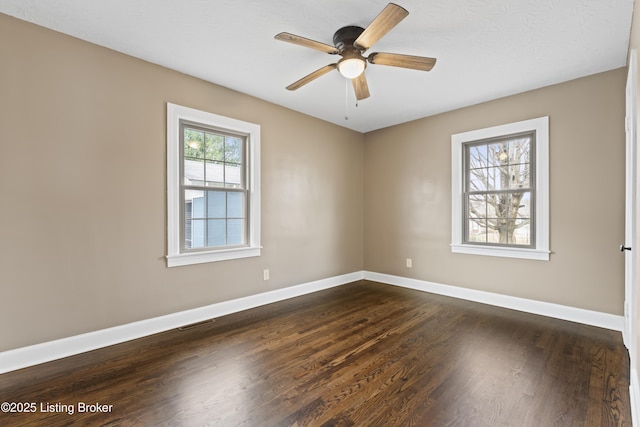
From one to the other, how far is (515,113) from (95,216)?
4.55 metres

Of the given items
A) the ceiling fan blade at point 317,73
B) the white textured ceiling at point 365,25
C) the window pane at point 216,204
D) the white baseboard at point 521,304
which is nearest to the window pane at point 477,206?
the white baseboard at point 521,304

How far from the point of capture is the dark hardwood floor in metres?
1.66

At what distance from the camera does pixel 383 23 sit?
6.18 feet

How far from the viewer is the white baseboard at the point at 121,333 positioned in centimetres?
216

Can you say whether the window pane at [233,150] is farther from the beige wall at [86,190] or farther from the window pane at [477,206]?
the window pane at [477,206]

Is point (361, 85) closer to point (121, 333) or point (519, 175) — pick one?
point (519, 175)

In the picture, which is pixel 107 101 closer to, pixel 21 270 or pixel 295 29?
pixel 21 270

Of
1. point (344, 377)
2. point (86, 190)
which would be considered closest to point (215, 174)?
point (86, 190)

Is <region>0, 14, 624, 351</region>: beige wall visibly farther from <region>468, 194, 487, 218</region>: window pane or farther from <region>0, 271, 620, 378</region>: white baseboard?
<region>468, 194, 487, 218</region>: window pane

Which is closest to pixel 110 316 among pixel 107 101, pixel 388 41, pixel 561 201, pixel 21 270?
pixel 21 270

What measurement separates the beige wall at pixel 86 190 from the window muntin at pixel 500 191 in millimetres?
3044

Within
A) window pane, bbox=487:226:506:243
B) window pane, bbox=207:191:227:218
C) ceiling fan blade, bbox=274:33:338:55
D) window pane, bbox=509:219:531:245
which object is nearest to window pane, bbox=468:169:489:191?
window pane, bbox=487:226:506:243

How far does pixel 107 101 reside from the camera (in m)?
2.57

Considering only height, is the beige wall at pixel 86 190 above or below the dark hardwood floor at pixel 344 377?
above
